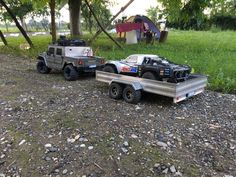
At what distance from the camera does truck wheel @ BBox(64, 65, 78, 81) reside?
8.55 m

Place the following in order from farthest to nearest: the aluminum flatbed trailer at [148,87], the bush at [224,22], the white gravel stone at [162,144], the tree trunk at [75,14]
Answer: the bush at [224,22]
the tree trunk at [75,14]
the aluminum flatbed trailer at [148,87]
the white gravel stone at [162,144]

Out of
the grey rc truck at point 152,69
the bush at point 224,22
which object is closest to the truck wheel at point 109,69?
the grey rc truck at point 152,69

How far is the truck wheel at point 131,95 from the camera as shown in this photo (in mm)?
6184

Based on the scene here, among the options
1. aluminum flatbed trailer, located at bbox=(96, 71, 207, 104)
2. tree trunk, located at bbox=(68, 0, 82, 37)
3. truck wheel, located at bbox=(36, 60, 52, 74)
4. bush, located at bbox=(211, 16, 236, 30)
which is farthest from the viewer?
bush, located at bbox=(211, 16, 236, 30)

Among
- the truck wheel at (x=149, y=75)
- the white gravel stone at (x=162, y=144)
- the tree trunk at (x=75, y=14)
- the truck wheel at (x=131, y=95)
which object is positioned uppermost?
the tree trunk at (x=75, y=14)

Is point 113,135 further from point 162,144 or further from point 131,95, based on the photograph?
point 131,95

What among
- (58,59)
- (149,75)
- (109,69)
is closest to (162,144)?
(149,75)

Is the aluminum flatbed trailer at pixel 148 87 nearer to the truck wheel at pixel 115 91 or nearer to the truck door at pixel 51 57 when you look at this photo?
the truck wheel at pixel 115 91

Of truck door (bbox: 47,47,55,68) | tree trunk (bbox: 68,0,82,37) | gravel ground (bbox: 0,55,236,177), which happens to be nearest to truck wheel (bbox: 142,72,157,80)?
gravel ground (bbox: 0,55,236,177)

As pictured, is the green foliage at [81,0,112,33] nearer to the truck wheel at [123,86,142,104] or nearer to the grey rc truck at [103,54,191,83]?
the grey rc truck at [103,54,191,83]

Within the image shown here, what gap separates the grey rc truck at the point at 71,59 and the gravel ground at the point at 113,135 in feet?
4.49

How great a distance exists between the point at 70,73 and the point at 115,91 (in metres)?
2.47

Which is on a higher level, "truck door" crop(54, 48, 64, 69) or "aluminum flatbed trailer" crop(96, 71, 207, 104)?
"truck door" crop(54, 48, 64, 69)

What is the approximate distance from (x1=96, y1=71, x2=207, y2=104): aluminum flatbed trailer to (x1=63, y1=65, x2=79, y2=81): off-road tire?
1.84 m
